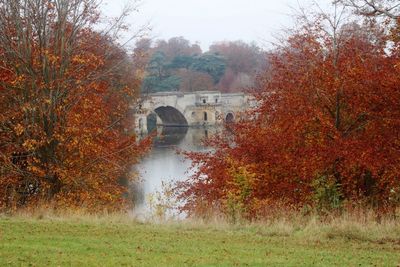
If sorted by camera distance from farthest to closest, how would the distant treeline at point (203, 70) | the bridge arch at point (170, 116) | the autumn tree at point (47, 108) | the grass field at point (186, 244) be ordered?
the distant treeline at point (203, 70)
the bridge arch at point (170, 116)
the autumn tree at point (47, 108)
the grass field at point (186, 244)

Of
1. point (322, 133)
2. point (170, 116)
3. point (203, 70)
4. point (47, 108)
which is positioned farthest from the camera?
point (203, 70)

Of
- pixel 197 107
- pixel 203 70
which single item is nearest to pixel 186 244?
pixel 197 107

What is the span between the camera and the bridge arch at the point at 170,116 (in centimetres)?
7079

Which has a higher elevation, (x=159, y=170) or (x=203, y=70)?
(x=203, y=70)

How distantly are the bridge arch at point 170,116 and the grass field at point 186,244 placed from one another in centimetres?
5967

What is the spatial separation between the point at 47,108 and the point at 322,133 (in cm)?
651

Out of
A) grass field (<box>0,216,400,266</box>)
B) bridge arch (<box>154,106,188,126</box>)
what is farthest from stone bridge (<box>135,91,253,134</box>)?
grass field (<box>0,216,400,266</box>)

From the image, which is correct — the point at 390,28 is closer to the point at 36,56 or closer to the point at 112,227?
the point at 112,227

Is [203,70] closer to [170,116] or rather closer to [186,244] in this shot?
[170,116]

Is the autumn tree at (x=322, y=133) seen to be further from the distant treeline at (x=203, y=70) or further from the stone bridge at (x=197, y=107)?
the distant treeline at (x=203, y=70)

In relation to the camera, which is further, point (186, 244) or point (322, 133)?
point (322, 133)

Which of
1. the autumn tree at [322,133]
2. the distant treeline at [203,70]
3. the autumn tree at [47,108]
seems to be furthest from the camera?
the distant treeline at [203,70]

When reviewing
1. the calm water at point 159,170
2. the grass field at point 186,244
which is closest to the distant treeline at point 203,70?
the calm water at point 159,170

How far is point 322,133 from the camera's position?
13219 mm
